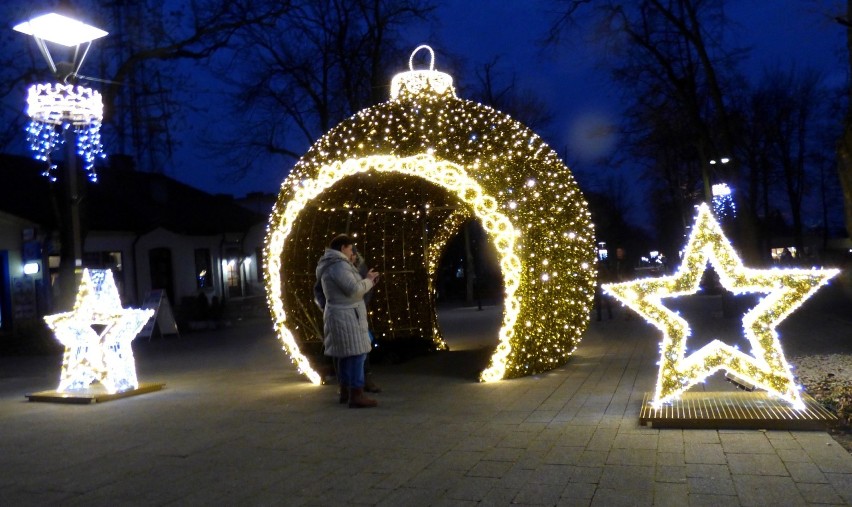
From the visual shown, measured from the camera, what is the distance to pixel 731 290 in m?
7.56

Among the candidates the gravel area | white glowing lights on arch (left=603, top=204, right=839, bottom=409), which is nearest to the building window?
the gravel area

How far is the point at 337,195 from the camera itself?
39.2ft

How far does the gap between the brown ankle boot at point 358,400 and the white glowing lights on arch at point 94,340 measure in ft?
11.6

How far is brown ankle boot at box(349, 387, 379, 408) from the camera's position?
340 inches

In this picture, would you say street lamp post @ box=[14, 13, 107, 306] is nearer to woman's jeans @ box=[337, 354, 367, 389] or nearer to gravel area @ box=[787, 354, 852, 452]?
woman's jeans @ box=[337, 354, 367, 389]

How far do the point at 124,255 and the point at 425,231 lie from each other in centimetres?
1586

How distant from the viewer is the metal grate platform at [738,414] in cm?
662

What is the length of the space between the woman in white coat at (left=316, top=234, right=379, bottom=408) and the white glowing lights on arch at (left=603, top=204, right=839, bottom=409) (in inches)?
107

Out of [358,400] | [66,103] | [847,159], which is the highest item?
[66,103]

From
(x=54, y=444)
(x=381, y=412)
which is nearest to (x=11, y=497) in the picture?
(x=54, y=444)

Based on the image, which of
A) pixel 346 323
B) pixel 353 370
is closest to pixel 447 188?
pixel 346 323

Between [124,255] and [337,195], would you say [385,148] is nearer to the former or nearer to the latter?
[337,195]

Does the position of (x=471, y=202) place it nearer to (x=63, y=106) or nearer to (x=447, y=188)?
(x=447, y=188)

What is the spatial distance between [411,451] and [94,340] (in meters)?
5.79
